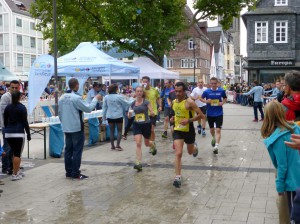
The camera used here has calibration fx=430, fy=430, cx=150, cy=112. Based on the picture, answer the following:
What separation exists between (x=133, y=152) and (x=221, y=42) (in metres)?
80.3

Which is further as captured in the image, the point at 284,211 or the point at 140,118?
the point at 140,118

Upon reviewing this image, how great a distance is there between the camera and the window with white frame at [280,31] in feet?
122

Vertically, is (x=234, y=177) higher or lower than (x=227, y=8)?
lower

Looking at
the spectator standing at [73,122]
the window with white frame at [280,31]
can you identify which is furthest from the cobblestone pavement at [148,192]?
the window with white frame at [280,31]

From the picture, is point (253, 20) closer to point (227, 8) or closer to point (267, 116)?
point (227, 8)

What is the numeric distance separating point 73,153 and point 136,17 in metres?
13.1

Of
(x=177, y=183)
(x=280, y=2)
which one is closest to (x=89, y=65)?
(x=177, y=183)

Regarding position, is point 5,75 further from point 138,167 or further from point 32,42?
point 32,42

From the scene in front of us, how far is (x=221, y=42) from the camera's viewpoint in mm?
88375

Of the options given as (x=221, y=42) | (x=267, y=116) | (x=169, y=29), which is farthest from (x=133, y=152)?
(x=221, y=42)

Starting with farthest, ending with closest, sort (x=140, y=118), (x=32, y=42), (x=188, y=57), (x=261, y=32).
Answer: (x=32, y=42) < (x=188, y=57) < (x=261, y=32) < (x=140, y=118)

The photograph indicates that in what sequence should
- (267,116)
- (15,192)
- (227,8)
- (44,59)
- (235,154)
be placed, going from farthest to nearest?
(227,8)
(44,59)
(235,154)
(15,192)
(267,116)

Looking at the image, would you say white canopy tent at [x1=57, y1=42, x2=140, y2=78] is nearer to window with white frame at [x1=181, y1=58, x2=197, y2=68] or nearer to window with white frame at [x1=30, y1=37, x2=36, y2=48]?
window with white frame at [x1=181, y1=58, x2=197, y2=68]

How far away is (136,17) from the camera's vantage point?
20203 millimetres
